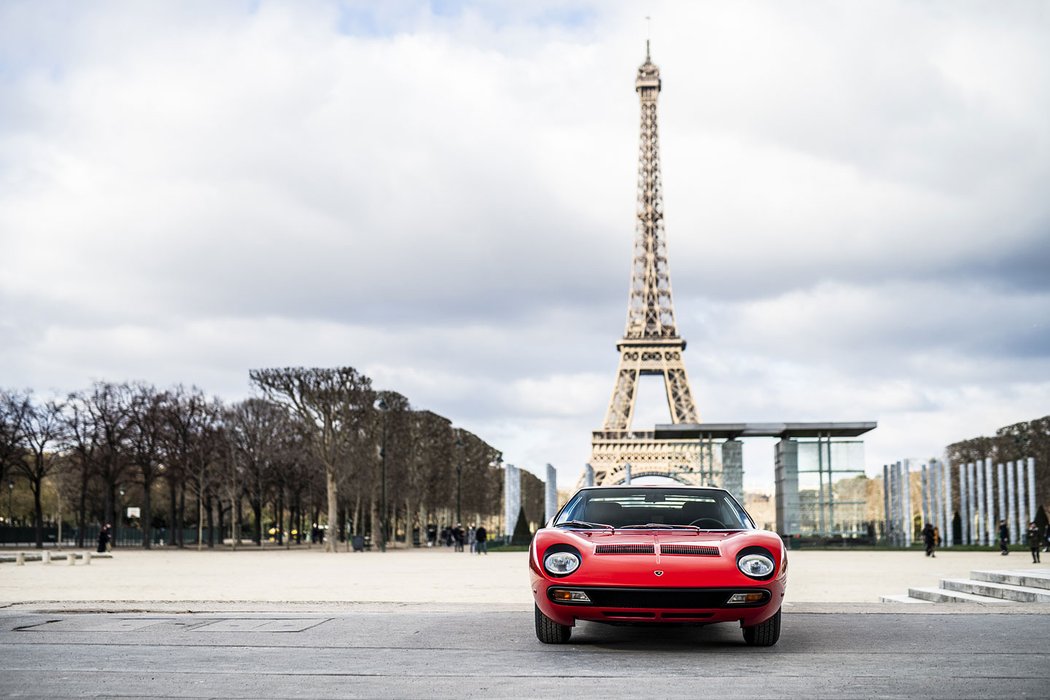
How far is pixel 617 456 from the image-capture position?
267ft

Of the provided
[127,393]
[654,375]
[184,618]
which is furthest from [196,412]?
[184,618]

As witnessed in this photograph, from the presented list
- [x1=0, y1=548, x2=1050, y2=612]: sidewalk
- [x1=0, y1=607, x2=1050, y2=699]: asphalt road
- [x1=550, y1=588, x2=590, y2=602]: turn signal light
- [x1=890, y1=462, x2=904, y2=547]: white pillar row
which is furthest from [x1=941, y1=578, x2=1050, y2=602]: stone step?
[x1=890, y1=462, x2=904, y2=547]: white pillar row

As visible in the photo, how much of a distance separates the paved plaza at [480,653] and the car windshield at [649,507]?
0.95 metres

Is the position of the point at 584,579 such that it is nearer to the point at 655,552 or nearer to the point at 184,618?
the point at 655,552

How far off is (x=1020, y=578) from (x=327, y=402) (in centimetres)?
4009

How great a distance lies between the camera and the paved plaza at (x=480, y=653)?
6676mm

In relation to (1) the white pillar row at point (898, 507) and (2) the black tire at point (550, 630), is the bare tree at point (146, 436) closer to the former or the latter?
(1) the white pillar row at point (898, 507)

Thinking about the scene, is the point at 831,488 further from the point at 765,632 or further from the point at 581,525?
the point at 765,632

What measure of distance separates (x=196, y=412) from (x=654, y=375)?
3686 cm

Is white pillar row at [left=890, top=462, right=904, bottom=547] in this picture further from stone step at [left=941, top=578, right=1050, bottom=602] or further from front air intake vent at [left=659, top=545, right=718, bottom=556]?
front air intake vent at [left=659, top=545, right=718, bottom=556]

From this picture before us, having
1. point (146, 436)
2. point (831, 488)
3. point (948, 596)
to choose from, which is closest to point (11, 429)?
point (146, 436)

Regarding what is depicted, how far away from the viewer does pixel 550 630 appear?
8867 millimetres

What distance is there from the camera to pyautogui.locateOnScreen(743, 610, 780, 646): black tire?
8617 millimetres

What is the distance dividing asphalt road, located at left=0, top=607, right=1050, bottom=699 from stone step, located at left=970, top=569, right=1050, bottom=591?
381 centimetres
